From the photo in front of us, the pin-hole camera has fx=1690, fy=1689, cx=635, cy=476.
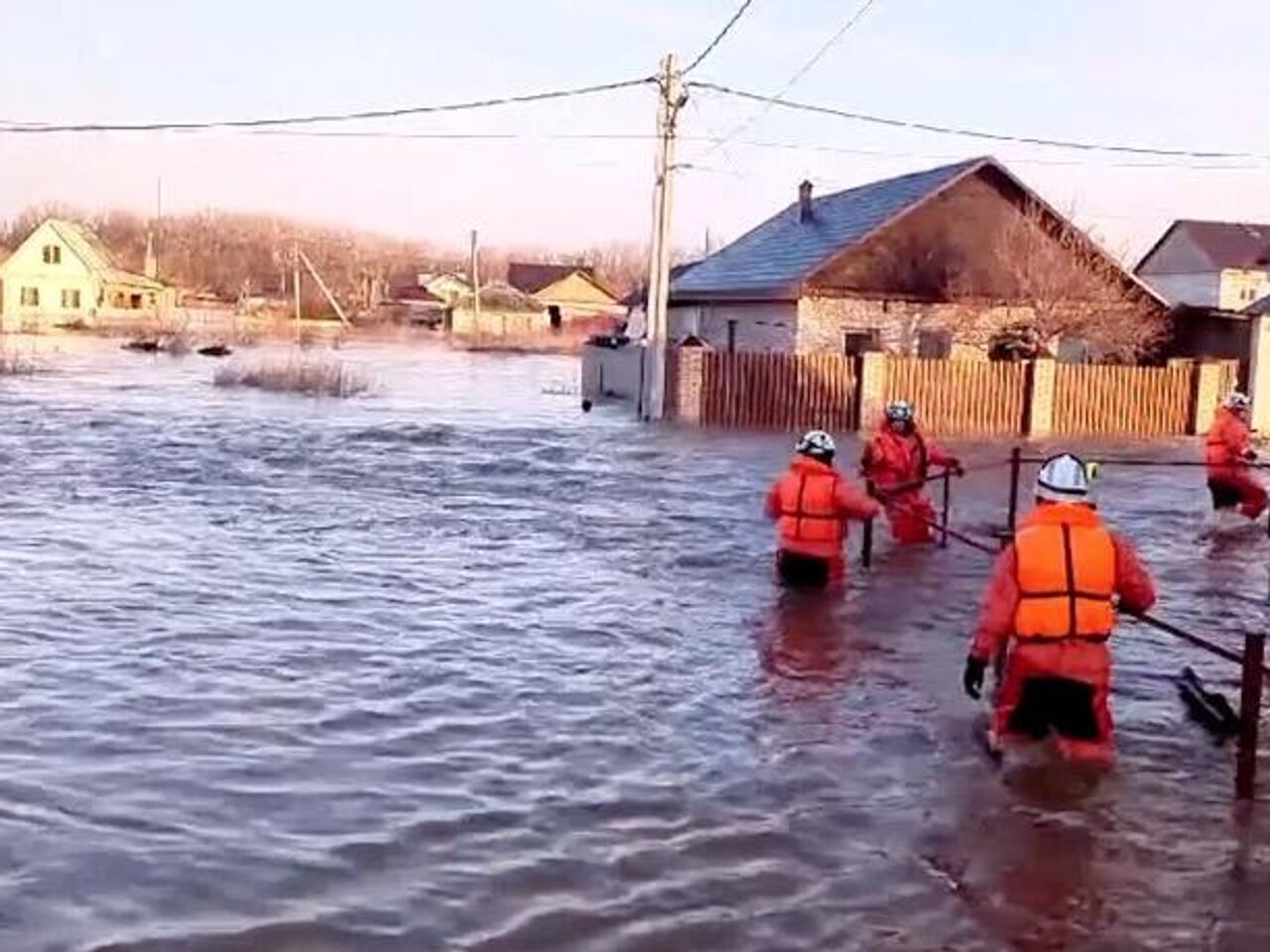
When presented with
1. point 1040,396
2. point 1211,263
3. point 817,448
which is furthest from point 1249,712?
point 1211,263

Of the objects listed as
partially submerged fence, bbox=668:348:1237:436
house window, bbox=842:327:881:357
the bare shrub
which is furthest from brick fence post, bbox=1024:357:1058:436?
the bare shrub

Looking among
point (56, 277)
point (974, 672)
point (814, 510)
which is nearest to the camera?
point (974, 672)

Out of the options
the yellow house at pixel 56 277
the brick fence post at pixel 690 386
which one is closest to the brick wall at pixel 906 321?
the brick fence post at pixel 690 386

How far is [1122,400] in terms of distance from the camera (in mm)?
34031

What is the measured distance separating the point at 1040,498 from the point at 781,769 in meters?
1.78

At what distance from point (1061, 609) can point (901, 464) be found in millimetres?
7755

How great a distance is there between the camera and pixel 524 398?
41.1m

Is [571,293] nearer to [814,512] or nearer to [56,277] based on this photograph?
[56,277]

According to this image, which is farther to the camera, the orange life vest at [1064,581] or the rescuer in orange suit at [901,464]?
the rescuer in orange suit at [901,464]

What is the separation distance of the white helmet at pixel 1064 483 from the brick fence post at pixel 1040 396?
1023 inches

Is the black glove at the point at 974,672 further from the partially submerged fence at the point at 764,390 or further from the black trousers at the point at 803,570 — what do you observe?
the partially submerged fence at the point at 764,390

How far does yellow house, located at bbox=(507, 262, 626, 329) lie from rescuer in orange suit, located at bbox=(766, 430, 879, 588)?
331 feet

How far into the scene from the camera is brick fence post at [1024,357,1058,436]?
33219 millimetres

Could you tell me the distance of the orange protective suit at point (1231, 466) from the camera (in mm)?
17594
